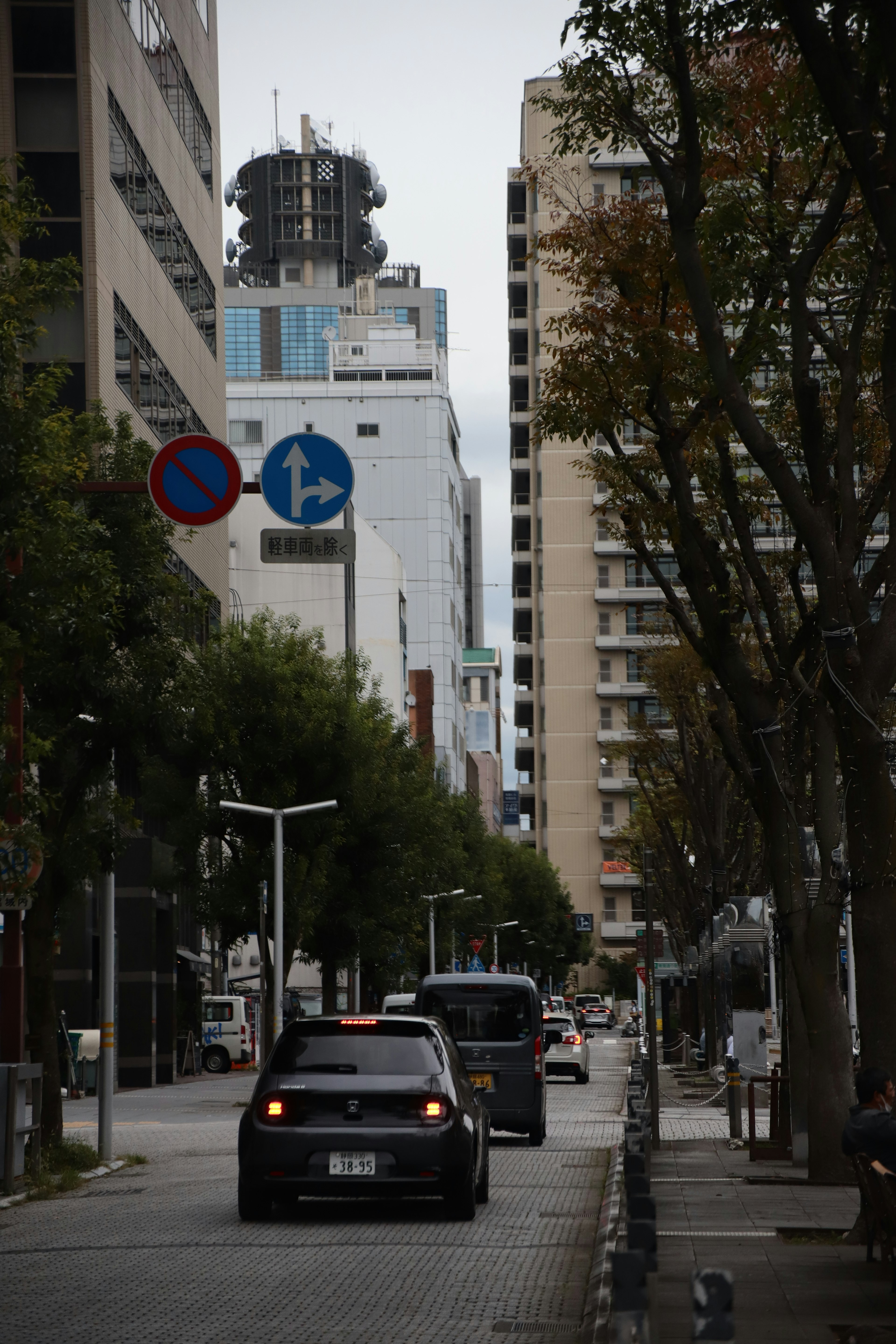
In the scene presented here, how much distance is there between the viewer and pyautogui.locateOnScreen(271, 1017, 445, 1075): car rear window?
1370 cm

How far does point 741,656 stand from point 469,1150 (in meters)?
4.88

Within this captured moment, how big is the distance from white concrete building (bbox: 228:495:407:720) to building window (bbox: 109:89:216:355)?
128ft

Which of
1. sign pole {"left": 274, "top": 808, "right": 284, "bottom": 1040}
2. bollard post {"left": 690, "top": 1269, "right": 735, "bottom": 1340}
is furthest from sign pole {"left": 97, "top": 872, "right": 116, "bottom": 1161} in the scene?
bollard post {"left": 690, "top": 1269, "right": 735, "bottom": 1340}

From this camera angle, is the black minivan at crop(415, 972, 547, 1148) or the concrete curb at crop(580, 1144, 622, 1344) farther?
the black minivan at crop(415, 972, 547, 1148)

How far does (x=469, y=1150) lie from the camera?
1351 centimetres

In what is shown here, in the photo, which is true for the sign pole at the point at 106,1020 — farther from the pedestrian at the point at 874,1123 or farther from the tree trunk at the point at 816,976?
the pedestrian at the point at 874,1123

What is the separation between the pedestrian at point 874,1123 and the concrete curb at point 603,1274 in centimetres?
154

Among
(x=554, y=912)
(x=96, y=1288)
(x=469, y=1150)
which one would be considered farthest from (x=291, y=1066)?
(x=554, y=912)

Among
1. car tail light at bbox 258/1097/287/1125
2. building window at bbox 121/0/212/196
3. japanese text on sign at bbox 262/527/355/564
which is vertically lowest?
car tail light at bbox 258/1097/287/1125

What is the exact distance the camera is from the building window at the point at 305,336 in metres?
169

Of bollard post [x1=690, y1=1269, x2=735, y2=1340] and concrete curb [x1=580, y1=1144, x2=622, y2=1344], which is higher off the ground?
bollard post [x1=690, y1=1269, x2=735, y2=1340]

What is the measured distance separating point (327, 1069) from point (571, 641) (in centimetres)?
10255

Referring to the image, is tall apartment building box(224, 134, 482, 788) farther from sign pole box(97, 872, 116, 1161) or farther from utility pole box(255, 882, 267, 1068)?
sign pole box(97, 872, 116, 1161)

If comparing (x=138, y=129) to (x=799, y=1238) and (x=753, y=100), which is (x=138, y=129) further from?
(x=799, y=1238)
